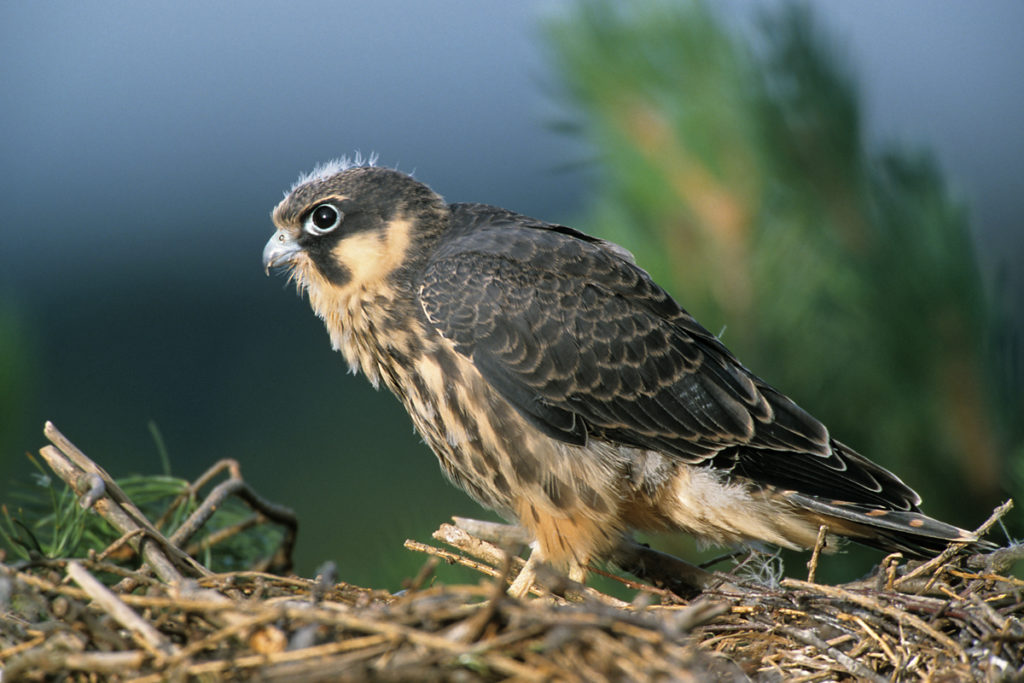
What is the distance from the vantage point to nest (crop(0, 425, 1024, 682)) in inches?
55.8

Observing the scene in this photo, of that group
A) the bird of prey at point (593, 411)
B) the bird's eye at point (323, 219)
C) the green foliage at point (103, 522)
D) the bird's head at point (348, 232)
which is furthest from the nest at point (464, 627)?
the bird's eye at point (323, 219)

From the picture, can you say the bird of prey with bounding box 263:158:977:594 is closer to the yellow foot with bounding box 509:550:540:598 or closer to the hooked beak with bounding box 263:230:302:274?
the yellow foot with bounding box 509:550:540:598

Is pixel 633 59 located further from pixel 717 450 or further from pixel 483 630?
pixel 483 630

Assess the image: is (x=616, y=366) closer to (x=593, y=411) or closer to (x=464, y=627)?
(x=593, y=411)

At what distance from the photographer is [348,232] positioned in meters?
3.08

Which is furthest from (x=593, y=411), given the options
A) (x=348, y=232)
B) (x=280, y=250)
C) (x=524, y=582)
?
(x=280, y=250)

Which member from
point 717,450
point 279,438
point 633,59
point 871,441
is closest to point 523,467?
point 717,450

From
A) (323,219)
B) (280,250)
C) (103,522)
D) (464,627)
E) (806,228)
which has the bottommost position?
(103,522)

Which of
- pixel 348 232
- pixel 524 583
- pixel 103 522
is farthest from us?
pixel 348 232

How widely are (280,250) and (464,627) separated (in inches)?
77.8

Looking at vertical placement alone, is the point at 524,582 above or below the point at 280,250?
below

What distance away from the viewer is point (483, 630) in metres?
1.45

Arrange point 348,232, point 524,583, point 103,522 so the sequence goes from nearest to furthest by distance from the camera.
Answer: point 103,522 → point 524,583 → point 348,232

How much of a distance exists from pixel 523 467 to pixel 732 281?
0.86m
